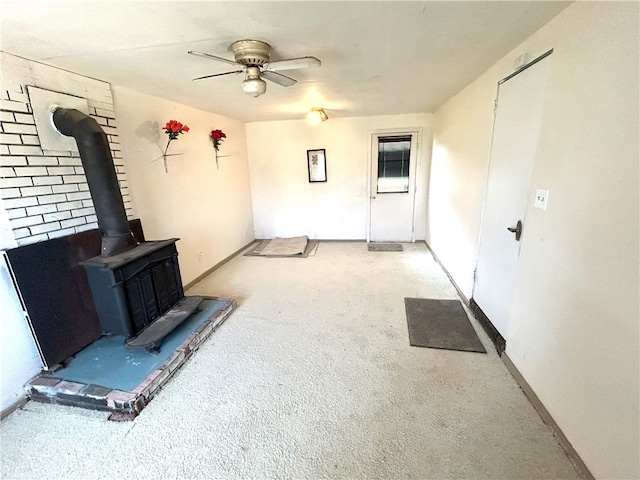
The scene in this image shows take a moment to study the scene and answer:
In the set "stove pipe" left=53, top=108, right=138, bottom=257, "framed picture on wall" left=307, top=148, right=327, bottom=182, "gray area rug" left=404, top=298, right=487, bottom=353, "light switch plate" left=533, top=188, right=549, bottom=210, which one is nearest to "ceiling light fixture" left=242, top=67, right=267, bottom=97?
"stove pipe" left=53, top=108, right=138, bottom=257

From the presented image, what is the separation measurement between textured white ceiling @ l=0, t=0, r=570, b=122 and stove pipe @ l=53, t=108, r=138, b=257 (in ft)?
1.33

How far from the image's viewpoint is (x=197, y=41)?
1.65m

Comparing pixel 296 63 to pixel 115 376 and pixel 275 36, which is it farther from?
pixel 115 376

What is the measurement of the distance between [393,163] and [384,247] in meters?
1.50

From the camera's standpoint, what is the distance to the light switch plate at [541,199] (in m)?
1.58

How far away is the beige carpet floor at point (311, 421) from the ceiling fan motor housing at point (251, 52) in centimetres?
212

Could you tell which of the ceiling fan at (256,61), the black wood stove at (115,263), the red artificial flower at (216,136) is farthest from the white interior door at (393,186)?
the black wood stove at (115,263)

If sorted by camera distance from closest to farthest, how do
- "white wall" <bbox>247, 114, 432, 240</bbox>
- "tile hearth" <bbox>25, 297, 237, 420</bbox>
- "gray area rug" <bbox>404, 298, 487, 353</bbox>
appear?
"tile hearth" <bbox>25, 297, 237, 420</bbox> < "gray area rug" <bbox>404, 298, 487, 353</bbox> < "white wall" <bbox>247, 114, 432, 240</bbox>

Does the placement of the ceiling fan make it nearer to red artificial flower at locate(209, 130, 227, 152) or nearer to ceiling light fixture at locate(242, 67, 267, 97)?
ceiling light fixture at locate(242, 67, 267, 97)

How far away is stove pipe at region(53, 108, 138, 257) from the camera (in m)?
1.92

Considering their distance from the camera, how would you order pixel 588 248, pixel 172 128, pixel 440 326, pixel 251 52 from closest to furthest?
pixel 588 248 → pixel 251 52 → pixel 440 326 → pixel 172 128

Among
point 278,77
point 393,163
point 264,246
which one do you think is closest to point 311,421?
point 278,77

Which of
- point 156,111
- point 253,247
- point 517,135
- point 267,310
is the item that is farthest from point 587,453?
point 253,247

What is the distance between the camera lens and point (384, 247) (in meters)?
4.87
